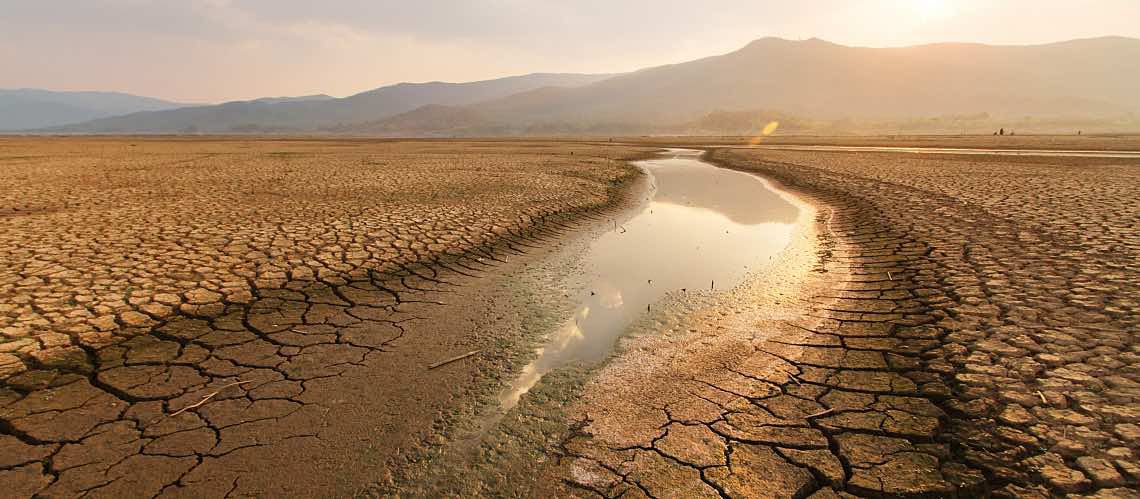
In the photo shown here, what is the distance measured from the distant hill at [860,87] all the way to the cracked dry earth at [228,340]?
9707 centimetres

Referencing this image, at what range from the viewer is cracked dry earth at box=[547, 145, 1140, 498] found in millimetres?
2139

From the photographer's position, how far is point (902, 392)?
2.83 metres

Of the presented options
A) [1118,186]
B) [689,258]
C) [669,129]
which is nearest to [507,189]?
[689,258]

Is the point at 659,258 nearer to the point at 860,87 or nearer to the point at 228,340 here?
the point at 228,340

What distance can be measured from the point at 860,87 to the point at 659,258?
→ 151 meters

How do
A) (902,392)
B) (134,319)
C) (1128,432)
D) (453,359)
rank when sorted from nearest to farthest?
(1128,432)
(902,392)
(453,359)
(134,319)

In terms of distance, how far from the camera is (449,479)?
7.37 feet

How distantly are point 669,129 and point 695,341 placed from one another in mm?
101379

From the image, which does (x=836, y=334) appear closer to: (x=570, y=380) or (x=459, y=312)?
(x=570, y=380)

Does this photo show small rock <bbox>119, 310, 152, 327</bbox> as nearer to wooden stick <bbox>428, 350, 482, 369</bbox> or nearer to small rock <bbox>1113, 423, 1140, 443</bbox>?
wooden stick <bbox>428, 350, 482, 369</bbox>

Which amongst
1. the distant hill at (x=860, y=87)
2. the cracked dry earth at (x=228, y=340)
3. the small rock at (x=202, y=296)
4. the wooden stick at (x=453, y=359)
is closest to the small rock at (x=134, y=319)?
the cracked dry earth at (x=228, y=340)

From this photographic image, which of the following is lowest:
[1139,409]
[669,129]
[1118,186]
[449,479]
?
[449,479]

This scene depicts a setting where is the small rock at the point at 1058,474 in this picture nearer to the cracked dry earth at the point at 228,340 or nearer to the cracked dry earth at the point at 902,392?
the cracked dry earth at the point at 902,392

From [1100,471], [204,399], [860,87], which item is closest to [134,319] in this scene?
[204,399]
